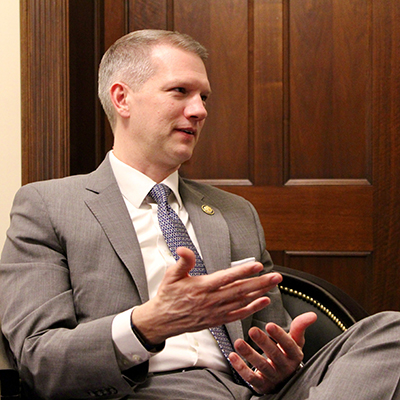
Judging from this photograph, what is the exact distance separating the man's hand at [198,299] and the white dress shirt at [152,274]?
1.1 inches

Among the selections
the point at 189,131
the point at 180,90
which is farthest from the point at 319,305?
the point at 180,90

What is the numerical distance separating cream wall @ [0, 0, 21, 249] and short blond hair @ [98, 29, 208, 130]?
1.50 ft

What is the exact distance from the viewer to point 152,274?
1391mm

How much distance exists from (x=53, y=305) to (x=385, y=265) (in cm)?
146

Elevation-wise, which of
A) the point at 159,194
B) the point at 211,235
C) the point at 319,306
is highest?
the point at 159,194

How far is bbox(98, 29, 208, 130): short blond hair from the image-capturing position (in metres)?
1.59

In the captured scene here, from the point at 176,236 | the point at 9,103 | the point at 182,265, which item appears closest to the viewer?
the point at 182,265

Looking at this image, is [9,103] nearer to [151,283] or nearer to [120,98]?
[120,98]

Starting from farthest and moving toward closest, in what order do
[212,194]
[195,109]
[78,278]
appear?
[212,194]
[195,109]
[78,278]

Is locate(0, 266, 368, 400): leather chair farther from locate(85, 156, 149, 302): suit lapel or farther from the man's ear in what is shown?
the man's ear

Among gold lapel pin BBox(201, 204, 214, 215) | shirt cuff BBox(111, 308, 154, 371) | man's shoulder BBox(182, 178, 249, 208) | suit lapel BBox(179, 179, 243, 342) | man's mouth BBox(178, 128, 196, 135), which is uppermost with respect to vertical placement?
man's mouth BBox(178, 128, 196, 135)

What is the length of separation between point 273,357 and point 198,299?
0.28 m

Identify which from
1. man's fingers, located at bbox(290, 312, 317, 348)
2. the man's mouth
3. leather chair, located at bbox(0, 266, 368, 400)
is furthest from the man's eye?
man's fingers, located at bbox(290, 312, 317, 348)

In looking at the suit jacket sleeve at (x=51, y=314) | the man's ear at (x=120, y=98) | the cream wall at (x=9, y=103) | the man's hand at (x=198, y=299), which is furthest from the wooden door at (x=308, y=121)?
the man's hand at (x=198, y=299)
